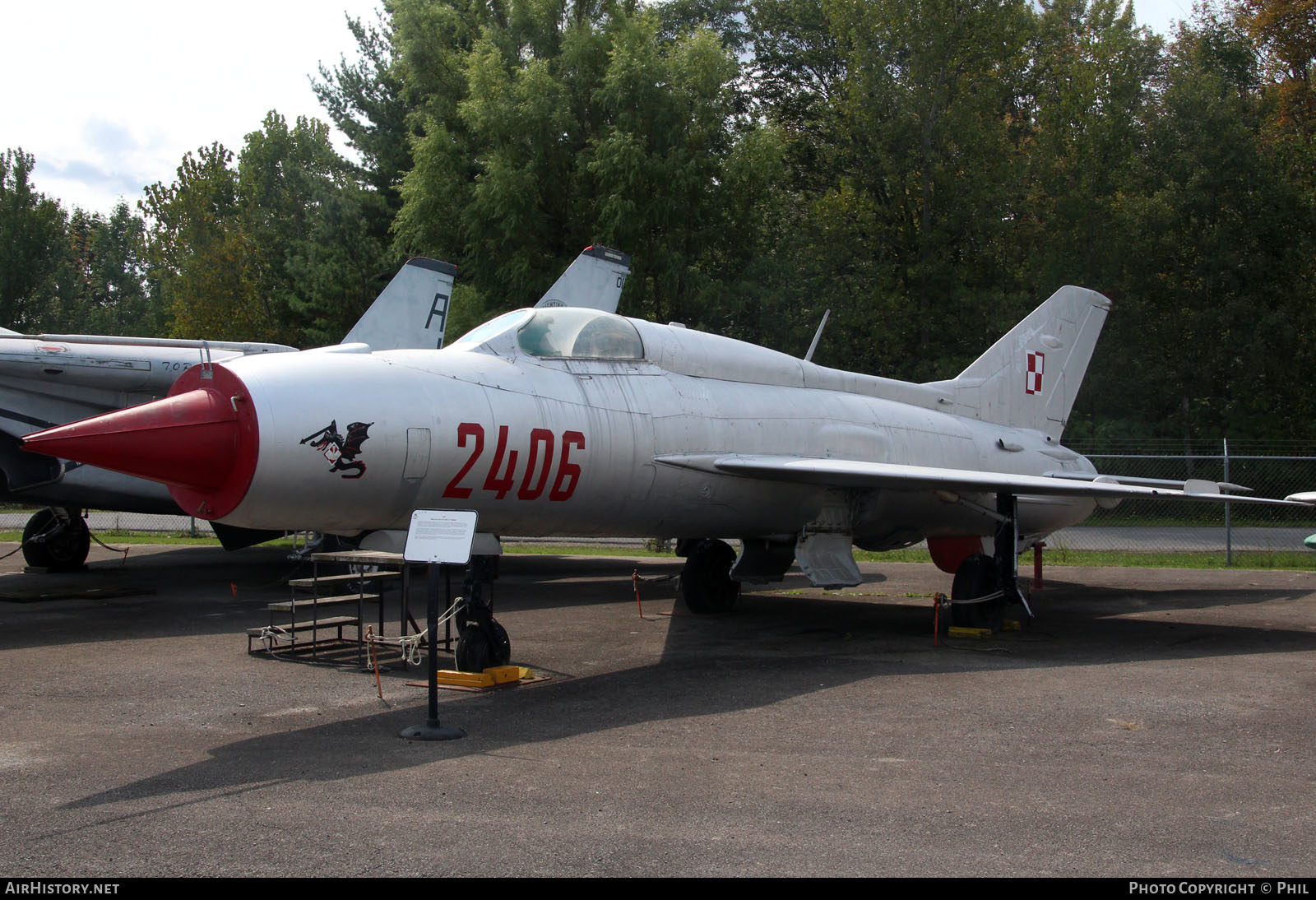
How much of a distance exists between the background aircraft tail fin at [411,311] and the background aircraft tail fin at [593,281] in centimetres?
178

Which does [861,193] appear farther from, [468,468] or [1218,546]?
[468,468]

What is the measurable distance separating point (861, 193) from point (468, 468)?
80.8 ft

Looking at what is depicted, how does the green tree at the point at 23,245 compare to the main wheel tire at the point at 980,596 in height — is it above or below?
above

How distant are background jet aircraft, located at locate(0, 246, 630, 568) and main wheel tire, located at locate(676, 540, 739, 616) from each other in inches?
156

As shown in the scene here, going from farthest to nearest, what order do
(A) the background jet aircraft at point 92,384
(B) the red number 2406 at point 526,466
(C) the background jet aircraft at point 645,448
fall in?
(A) the background jet aircraft at point 92,384 → (B) the red number 2406 at point 526,466 → (C) the background jet aircraft at point 645,448

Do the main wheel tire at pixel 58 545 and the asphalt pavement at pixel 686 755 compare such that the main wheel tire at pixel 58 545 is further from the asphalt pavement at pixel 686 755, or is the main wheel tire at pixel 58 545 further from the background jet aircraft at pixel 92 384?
the asphalt pavement at pixel 686 755

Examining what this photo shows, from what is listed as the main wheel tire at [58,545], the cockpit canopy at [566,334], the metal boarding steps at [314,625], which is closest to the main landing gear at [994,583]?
the cockpit canopy at [566,334]

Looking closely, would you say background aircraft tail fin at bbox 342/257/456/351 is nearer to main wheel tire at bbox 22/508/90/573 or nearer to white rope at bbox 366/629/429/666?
main wheel tire at bbox 22/508/90/573

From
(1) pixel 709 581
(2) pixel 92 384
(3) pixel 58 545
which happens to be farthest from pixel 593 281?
(3) pixel 58 545

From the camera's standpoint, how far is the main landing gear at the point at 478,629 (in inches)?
298

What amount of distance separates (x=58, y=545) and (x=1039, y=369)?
14.4m

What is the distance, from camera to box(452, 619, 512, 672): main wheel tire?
25.1 ft

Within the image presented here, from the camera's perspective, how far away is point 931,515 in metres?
10.9
